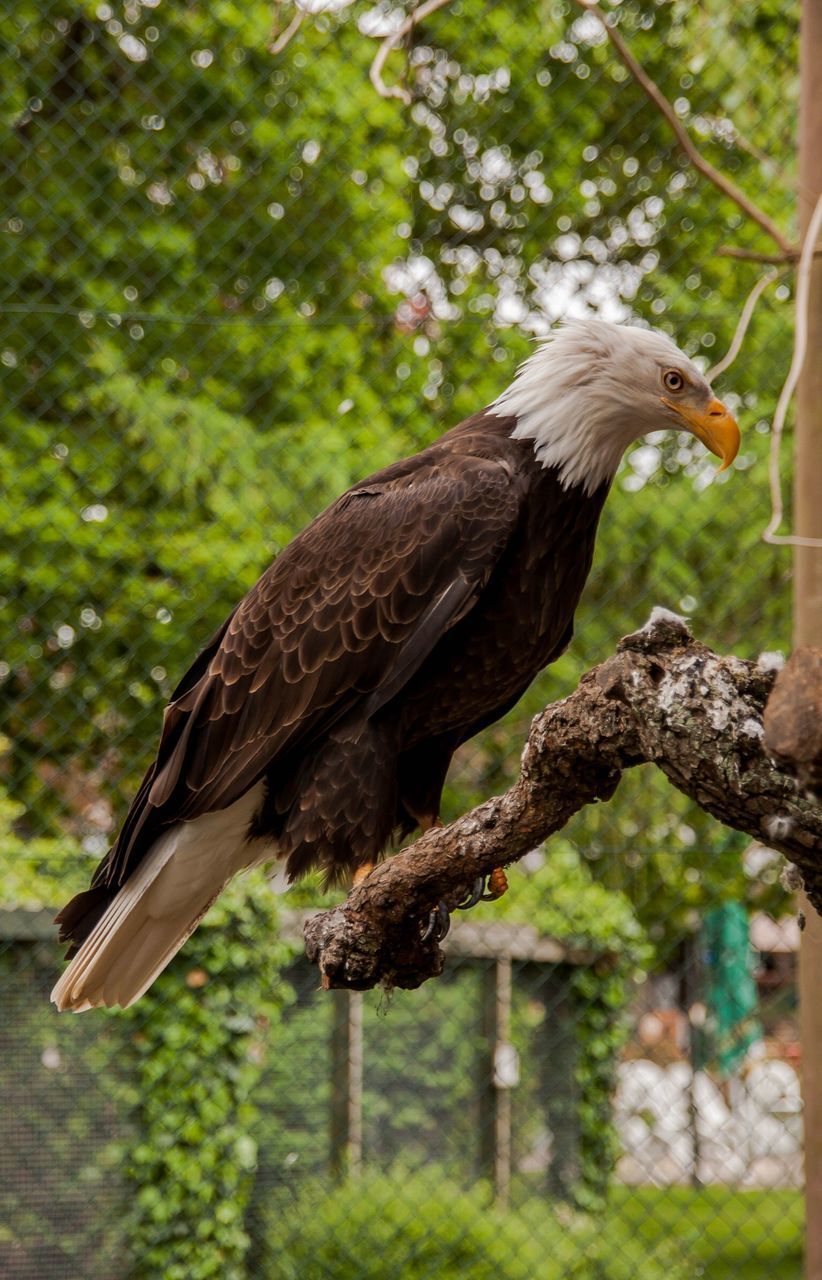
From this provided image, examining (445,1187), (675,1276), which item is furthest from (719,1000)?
(445,1187)

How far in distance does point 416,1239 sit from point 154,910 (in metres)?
1.94

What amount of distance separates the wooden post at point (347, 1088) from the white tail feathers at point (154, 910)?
1550mm

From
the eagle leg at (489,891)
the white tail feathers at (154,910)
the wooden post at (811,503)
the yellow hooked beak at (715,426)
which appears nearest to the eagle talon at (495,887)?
the eagle leg at (489,891)

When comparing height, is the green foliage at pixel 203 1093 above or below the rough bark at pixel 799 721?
below

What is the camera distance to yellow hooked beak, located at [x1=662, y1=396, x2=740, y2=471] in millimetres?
2426

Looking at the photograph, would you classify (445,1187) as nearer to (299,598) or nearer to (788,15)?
(299,598)

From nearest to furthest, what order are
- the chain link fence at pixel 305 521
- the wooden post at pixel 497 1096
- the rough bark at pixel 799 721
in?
1. the rough bark at pixel 799 721
2. the chain link fence at pixel 305 521
3. the wooden post at pixel 497 1096

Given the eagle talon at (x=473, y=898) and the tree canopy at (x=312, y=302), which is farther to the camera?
the tree canopy at (x=312, y=302)

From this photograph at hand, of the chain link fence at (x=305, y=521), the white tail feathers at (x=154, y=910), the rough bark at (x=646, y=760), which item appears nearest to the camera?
the rough bark at (x=646, y=760)

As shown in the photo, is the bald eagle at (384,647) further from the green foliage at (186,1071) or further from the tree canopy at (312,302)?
the tree canopy at (312,302)

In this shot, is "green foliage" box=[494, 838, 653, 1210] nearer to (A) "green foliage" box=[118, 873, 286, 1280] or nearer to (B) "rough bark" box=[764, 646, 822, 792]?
(A) "green foliage" box=[118, 873, 286, 1280]

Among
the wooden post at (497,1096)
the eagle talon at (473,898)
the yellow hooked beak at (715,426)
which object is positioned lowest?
the wooden post at (497,1096)

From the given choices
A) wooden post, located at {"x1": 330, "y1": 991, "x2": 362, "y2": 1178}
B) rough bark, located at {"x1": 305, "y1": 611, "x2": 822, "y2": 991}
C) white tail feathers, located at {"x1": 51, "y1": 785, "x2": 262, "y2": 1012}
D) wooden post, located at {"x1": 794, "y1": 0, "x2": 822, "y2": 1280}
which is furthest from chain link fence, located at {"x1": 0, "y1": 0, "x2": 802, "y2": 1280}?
rough bark, located at {"x1": 305, "y1": 611, "x2": 822, "y2": 991}

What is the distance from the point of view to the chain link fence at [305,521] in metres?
3.99
